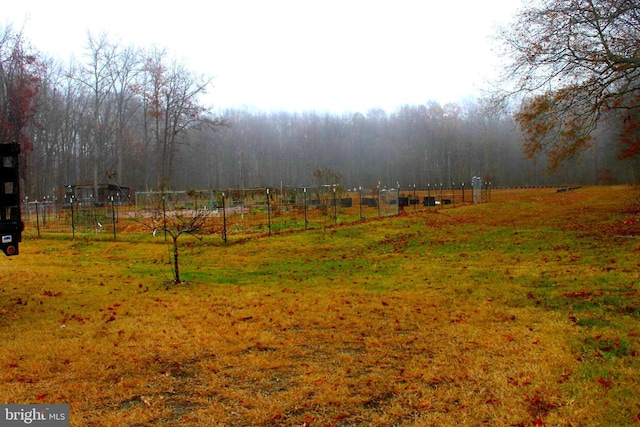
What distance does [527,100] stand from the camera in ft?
48.5

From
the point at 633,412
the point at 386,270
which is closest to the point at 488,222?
the point at 386,270

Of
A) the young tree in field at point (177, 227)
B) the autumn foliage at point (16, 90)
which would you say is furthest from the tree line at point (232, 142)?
the young tree in field at point (177, 227)

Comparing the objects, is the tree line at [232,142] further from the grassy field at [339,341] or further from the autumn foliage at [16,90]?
the grassy field at [339,341]

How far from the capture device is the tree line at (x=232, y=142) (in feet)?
153

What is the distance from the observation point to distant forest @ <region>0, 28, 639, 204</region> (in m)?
47.2

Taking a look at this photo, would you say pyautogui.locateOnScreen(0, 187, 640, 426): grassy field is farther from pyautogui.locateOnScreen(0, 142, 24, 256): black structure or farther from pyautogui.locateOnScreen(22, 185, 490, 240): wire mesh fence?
pyautogui.locateOnScreen(22, 185, 490, 240): wire mesh fence

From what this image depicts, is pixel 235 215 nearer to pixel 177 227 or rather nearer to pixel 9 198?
pixel 177 227

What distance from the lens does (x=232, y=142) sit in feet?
227

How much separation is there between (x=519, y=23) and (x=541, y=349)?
39.7 feet

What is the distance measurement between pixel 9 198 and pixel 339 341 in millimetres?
4970

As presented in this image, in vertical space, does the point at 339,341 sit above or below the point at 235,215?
below

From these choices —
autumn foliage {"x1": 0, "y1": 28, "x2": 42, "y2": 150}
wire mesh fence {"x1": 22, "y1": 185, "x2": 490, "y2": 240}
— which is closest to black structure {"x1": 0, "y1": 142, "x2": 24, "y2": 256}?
wire mesh fence {"x1": 22, "y1": 185, "x2": 490, "y2": 240}

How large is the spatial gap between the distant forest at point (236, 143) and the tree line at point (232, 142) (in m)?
0.16

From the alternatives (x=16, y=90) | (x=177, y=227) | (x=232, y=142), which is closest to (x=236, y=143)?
(x=232, y=142)
